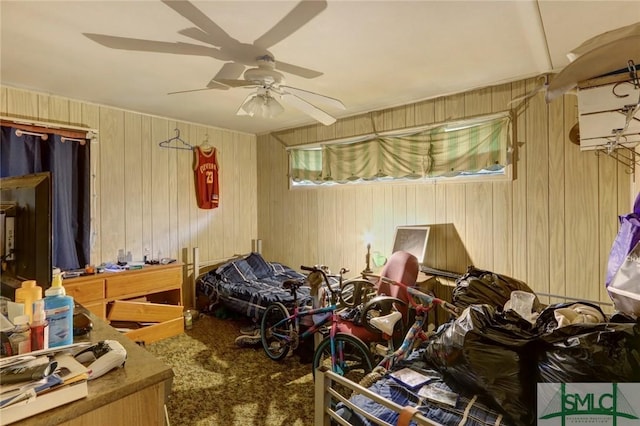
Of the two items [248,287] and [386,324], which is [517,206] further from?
[248,287]

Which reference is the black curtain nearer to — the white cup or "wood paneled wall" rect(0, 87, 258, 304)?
"wood paneled wall" rect(0, 87, 258, 304)

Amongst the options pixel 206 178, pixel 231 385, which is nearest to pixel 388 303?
pixel 231 385

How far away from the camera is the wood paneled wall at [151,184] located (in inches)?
135

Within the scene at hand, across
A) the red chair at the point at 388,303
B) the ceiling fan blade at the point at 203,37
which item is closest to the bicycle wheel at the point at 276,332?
the red chair at the point at 388,303

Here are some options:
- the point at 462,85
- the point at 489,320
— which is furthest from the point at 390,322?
the point at 462,85

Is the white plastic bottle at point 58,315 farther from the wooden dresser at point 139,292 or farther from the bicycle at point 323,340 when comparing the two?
the wooden dresser at point 139,292

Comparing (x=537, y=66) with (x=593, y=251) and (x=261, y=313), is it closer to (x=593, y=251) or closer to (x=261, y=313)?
(x=593, y=251)

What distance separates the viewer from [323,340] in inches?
90.0

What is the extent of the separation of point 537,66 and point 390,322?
2243 millimetres

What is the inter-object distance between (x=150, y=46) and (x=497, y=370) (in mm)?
2633

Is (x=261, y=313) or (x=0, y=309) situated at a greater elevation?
(x=0, y=309)

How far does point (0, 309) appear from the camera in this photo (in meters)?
1.13

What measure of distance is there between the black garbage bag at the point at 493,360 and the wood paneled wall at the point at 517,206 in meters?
1.68

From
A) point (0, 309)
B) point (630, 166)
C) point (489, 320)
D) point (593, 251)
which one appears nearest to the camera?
point (0, 309)
